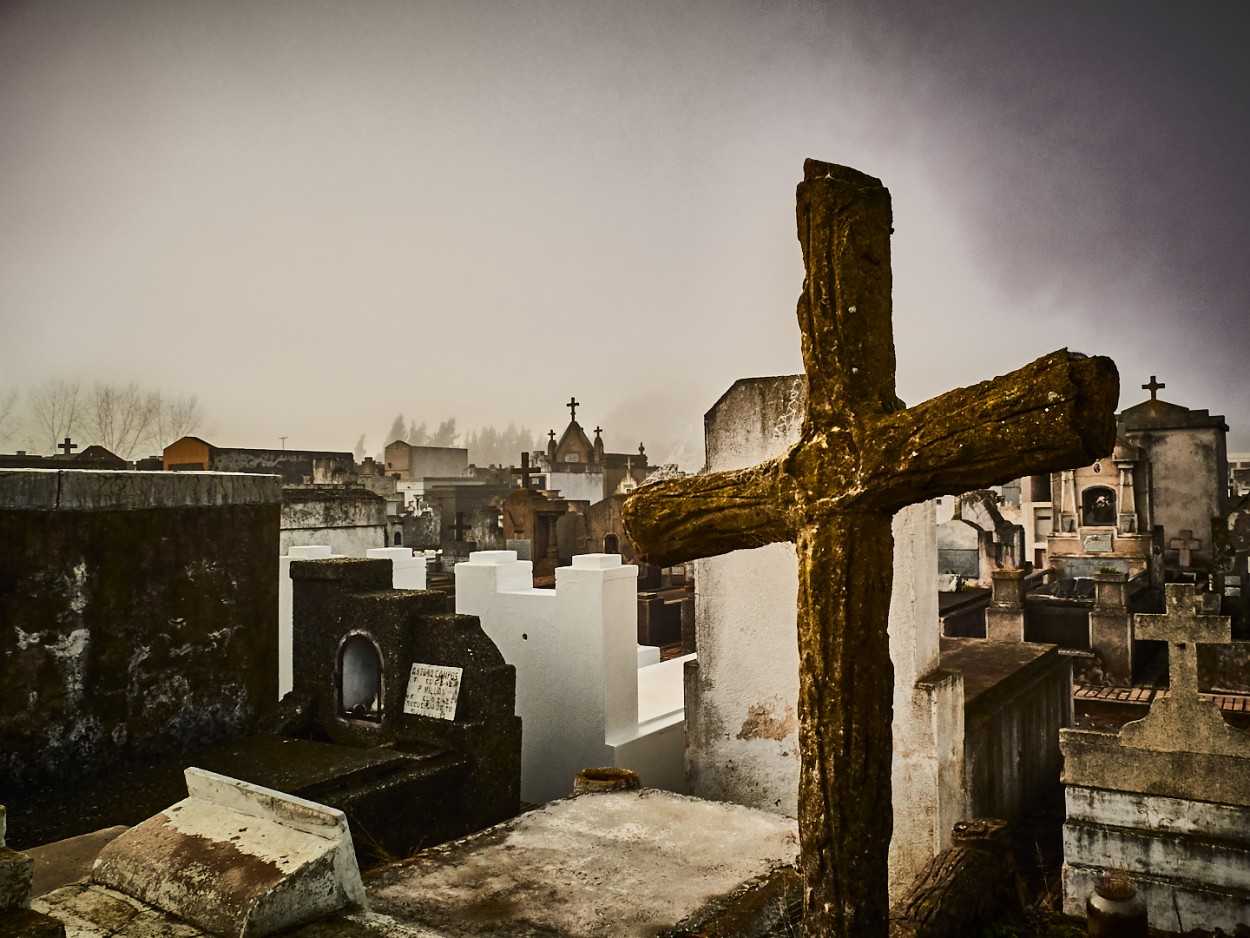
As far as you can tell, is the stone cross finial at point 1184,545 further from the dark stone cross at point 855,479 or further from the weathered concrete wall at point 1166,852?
the dark stone cross at point 855,479

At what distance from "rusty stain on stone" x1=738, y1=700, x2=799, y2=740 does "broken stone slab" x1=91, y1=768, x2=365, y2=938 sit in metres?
3.52

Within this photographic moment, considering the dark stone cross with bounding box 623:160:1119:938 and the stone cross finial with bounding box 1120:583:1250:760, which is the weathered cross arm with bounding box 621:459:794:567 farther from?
the stone cross finial with bounding box 1120:583:1250:760

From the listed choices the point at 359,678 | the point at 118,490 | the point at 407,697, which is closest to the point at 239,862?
the point at 118,490

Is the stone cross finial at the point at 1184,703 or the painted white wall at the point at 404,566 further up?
the painted white wall at the point at 404,566

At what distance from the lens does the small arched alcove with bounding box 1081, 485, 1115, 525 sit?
2323 centimetres

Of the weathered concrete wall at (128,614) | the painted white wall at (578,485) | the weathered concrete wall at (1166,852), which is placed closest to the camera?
the weathered concrete wall at (128,614)

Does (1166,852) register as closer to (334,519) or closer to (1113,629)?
(1113,629)

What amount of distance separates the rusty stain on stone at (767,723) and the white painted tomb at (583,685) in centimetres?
135

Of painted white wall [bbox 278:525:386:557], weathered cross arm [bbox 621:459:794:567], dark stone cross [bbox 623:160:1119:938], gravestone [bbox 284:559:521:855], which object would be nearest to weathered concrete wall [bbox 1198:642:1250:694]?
gravestone [bbox 284:559:521:855]

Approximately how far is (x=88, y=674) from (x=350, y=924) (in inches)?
150

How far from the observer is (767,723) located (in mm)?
6070

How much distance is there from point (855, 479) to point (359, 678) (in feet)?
20.9

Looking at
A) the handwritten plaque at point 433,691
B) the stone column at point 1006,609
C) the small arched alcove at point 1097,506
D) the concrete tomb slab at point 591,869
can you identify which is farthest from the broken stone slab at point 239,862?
the small arched alcove at point 1097,506

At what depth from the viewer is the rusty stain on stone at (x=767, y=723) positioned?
19.8 ft
